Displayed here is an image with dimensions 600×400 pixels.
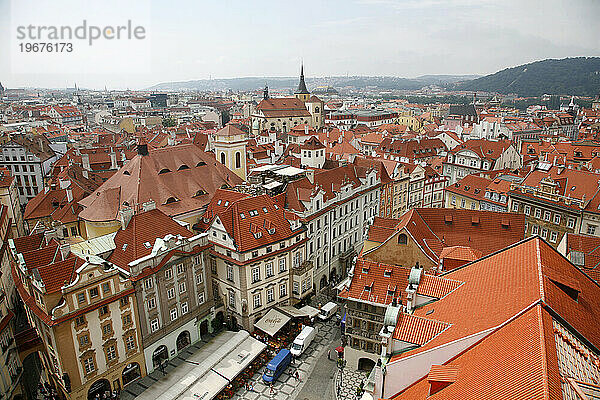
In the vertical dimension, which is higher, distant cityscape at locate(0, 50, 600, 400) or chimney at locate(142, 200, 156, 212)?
chimney at locate(142, 200, 156, 212)

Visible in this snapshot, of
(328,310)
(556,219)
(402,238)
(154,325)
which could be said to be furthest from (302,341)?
(556,219)

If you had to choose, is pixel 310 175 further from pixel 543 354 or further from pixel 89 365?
pixel 543 354

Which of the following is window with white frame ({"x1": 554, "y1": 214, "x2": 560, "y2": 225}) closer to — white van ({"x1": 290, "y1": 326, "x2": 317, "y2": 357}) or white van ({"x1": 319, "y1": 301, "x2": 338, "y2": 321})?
white van ({"x1": 319, "y1": 301, "x2": 338, "y2": 321})

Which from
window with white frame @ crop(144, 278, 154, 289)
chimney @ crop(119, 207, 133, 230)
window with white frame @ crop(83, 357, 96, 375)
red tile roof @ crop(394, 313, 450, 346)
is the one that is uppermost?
chimney @ crop(119, 207, 133, 230)

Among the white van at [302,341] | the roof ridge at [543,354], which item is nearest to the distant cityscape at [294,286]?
the roof ridge at [543,354]

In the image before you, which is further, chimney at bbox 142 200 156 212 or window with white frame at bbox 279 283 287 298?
window with white frame at bbox 279 283 287 298

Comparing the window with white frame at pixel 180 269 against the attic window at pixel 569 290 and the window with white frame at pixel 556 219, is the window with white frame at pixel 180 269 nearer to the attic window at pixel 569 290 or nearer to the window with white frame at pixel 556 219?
the attic window at pixel 569 290

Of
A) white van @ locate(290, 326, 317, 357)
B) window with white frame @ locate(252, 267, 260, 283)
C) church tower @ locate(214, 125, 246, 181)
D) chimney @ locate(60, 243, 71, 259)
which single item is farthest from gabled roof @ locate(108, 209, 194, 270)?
church tower @ locate(214, 125, 246, 181)
